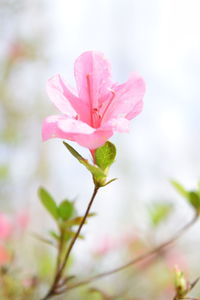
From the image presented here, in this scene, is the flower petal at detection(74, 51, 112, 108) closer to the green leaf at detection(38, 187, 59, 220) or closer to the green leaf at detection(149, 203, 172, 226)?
the green leaf at detection(38, 187, 59, 220)

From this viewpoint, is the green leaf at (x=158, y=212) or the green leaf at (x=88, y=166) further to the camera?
the green leaf at (x=158, y=212)

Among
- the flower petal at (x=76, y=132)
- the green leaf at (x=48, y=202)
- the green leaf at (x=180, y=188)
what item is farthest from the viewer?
the green leaf at (x=180, y=188)

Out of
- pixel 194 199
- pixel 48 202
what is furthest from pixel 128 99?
pixel 194 199

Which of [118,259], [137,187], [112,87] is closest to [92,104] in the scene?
[112,87]

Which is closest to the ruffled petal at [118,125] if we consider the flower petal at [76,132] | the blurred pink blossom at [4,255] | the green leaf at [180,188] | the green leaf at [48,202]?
the flower petal at [76,132]

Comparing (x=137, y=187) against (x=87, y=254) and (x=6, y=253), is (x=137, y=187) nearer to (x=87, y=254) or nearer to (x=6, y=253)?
(x=87, y=254)

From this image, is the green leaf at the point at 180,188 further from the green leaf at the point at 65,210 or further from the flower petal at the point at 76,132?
the flower petal at the point at 76,132
